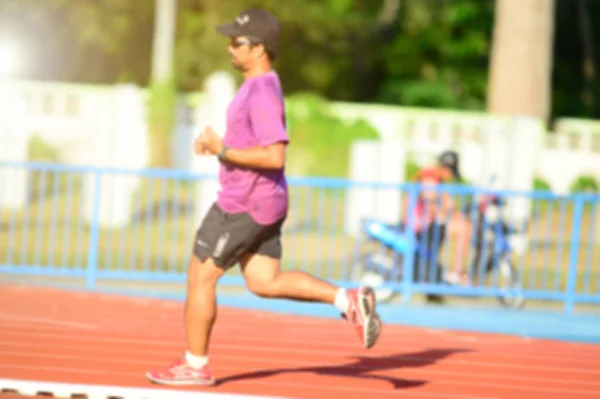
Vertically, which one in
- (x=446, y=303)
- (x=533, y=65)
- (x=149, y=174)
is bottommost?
(x=446, y=303)

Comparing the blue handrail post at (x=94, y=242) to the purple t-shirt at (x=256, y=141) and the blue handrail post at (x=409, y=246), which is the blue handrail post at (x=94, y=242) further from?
the purple t-shirt at (x=256, y=141)

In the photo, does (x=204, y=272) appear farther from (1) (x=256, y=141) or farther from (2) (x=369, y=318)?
(2) (x=369, y=318)

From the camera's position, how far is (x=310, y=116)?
86.9ft

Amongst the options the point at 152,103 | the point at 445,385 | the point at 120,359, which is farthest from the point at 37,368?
the point at 152,103

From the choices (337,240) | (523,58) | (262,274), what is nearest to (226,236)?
(262,274)

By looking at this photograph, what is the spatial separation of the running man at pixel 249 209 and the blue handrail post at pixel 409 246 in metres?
6.50

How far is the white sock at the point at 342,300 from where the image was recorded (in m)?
7.92

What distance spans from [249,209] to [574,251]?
7090 millimetres

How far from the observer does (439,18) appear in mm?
39094

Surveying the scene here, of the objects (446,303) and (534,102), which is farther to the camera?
(534,102)

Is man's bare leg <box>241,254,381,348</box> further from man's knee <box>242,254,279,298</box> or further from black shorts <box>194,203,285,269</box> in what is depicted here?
black shorts <box>194,203,285,269</box>

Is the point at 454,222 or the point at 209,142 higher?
the point at 209,142

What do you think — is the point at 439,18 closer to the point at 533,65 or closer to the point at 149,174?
the point at 533,65

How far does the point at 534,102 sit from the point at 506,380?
16889mm
